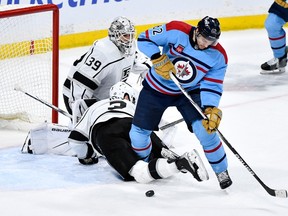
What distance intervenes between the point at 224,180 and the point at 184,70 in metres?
0.51

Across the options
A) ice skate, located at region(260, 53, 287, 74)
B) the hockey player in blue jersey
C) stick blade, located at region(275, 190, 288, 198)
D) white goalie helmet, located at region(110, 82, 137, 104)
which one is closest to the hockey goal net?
white goalie helmet, located at region(110, 82, 137, 104)

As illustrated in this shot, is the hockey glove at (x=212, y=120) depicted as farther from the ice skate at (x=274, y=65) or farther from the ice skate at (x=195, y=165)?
the ice skate at (x=274, y=65)

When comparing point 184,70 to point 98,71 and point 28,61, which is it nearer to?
point 98,71

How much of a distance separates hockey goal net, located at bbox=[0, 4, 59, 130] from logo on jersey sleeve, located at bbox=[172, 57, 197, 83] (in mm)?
→ 1271

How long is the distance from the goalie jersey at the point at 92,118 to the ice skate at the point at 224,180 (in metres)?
0.61

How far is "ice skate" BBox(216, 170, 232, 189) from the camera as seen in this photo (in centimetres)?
364

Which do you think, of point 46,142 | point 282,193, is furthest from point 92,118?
point 282,193

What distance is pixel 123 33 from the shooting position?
4422 millimetres

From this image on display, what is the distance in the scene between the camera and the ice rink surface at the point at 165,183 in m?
3.41

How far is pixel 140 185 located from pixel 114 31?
1055 millimetres

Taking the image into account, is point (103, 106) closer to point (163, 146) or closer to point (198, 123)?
point (163, 146)

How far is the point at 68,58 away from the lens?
20.6ft

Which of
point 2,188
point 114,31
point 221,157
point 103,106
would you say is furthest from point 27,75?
point 221,157

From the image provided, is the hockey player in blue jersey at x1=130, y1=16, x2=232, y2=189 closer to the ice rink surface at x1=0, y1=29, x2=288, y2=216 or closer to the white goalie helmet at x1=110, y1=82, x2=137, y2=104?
the ice rink surface at x1=0, y1=29, x2=288, y2=216
